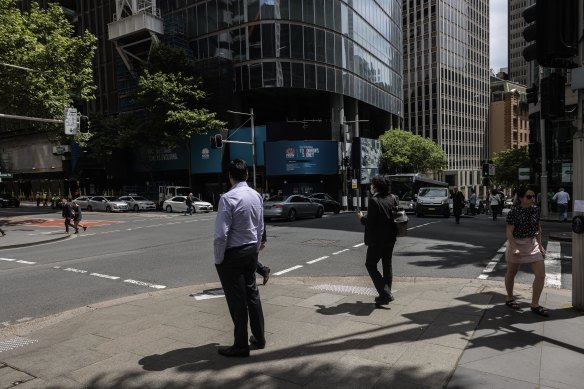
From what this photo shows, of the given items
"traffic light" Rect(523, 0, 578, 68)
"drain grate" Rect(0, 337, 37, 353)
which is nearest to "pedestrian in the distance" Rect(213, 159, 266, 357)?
"drain grate" Rect(0, 337, 37, 353)

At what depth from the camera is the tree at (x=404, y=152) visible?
50.2 meters

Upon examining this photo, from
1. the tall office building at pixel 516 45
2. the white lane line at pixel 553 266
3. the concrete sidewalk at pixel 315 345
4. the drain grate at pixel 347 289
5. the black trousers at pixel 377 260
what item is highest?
the tall office building at pixel 516 45

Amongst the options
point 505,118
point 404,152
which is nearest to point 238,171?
point 404,152

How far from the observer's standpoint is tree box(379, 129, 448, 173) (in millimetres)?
50156

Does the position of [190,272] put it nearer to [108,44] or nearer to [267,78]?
[267,78]

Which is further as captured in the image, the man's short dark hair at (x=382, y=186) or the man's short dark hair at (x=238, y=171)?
the man's short dark hair at (x=382, y=186)

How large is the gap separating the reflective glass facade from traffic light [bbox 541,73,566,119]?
3355 centimetres

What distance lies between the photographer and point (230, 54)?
131 ft

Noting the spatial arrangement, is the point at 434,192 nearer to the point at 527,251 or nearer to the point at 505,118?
the point at 527,251

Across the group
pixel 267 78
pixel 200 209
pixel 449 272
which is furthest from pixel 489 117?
pixel 449 272

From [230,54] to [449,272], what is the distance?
35.4 meters

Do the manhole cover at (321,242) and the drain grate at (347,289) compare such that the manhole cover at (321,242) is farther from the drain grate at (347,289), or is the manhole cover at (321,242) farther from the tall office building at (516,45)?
the tall office building at (516,45)

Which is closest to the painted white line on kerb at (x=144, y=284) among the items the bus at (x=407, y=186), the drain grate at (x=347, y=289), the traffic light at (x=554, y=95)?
the drain grate at (x=347, y=289)

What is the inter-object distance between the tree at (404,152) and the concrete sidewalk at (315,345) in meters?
44.6
